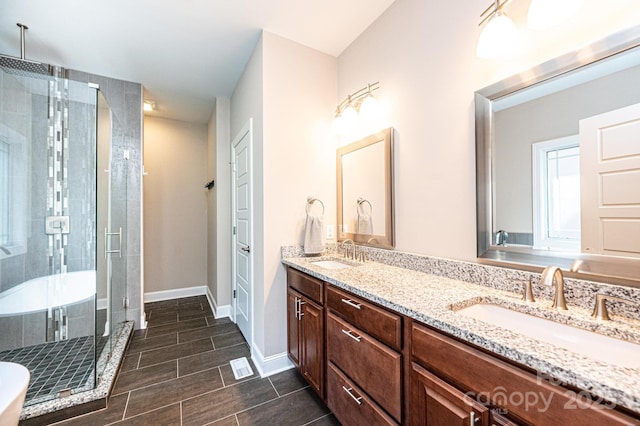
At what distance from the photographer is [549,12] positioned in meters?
1.00

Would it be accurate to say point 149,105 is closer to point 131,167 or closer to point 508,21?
point 131,167

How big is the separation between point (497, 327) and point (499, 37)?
1223 mm

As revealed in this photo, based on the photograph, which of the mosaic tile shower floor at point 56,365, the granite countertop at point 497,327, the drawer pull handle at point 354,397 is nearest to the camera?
the granite countertop at point 497,327

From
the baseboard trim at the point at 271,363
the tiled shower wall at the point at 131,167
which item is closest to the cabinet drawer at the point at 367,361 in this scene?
the baseboard trim at the point at 271,363

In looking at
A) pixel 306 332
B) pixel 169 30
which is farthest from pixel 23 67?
pixel 306 332

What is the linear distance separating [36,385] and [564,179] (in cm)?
331

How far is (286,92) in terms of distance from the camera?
213 centimetres

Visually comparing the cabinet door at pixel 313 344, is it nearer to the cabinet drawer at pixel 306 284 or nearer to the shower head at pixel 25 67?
the cabinet drawer at pixel 306 284

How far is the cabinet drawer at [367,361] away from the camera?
1.07 metres

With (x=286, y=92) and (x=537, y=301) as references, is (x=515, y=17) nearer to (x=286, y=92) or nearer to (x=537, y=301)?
(x=537, y=301)

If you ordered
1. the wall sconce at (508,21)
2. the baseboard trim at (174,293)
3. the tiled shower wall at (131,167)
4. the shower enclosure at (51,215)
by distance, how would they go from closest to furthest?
1. the wall sconce at (508,21)
2. the shower enclosure at (51,215)
3. the tiled shower wall at (131,167)
4. the baseboard trim at (174,293)

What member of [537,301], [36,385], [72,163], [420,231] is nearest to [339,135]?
[420,231]

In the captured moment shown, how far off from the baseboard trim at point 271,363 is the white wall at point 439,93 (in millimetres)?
1324

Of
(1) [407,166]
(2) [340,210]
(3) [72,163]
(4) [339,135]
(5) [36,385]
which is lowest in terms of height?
(5) [36,385]
